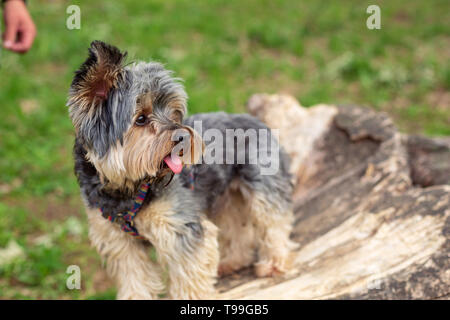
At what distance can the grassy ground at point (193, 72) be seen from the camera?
6.07 meters

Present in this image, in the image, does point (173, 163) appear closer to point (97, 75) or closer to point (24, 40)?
point (97, 75)

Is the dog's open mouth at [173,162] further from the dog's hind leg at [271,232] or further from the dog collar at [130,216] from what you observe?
the dog's hind leg at [271,232]

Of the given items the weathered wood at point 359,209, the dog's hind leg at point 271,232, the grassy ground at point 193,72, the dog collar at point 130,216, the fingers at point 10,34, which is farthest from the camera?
the grassy ground at point 193,72

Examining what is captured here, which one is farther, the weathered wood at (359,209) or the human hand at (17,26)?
the human hand at (17,26)

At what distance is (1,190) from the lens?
22.6 feet

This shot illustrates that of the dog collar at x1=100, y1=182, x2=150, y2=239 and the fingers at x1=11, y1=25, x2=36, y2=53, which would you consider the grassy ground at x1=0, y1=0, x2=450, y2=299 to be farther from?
the fingers at x1=11, y1=25, x2=36, y2=53

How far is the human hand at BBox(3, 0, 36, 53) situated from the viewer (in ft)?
16.1

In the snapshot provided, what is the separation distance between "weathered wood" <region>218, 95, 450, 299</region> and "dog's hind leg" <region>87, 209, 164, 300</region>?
670 millimetres

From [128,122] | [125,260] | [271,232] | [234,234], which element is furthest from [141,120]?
[234,234]

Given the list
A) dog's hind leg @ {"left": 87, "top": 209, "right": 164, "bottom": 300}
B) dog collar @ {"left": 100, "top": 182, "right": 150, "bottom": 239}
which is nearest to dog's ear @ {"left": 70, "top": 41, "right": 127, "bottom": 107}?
dog collar @ {"left": 100, "top": 182, "right": 150, "bottom": 239}

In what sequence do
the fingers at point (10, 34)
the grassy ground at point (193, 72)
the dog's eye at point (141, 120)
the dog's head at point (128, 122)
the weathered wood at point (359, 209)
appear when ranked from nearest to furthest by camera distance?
the dog's head at point (128, 122), the dog's eye at point (141, 120), the weathered wood at point (359, 209), the fingers at point (10, 34), the grassy ground at point (193, 72)

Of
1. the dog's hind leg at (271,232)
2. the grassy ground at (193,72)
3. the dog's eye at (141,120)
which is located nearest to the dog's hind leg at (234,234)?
the dog's hind leg at (271,232)

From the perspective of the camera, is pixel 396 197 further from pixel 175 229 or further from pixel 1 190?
pixel 1 190
